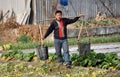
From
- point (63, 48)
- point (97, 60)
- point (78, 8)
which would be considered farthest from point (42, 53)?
point (78, 8)

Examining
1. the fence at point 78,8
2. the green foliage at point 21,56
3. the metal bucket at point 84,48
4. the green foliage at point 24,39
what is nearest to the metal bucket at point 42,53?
the green foliage at point 21,56

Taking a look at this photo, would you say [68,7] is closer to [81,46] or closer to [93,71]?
[81,46]

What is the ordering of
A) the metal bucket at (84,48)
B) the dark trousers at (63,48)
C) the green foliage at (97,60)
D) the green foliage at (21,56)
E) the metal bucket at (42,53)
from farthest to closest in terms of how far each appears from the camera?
the green foliage at (21,56) → the metal bucket at (42,53) → the metal bucket at (84,48) → the dark trousers at (63,48) → the green foliage at (97,60)

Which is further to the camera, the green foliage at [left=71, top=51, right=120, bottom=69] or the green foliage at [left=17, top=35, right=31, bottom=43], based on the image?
the green foliage at [left=17, top=35, right=31, bottom=43]

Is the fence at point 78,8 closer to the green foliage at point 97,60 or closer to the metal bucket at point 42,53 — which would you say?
the metal bucket at point 42,53

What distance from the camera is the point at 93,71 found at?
461 inches

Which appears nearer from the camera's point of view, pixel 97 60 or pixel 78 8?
pixel 97 60

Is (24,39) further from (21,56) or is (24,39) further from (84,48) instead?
(84,48)

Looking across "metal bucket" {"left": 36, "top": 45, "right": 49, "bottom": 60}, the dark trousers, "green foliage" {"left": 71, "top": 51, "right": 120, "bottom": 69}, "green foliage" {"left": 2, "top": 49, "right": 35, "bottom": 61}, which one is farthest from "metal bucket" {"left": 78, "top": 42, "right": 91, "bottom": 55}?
"green foliage" {"left": 2, "top": 49, "right": 35, "bottom": 61}

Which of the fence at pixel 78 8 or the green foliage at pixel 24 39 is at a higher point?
the fence at pixel 78 8

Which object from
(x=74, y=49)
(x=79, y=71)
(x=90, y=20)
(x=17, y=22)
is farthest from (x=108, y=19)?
(x=79, y=71)

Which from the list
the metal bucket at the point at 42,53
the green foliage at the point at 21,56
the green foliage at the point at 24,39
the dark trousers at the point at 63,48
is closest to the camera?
the dark trousers at the point at 63,48

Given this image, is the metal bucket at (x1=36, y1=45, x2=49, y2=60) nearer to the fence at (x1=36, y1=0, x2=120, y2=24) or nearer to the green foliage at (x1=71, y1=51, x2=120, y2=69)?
the green foliage at (x1=71, y1=51, x2=120, y2=69)

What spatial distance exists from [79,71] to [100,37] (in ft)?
39.2
